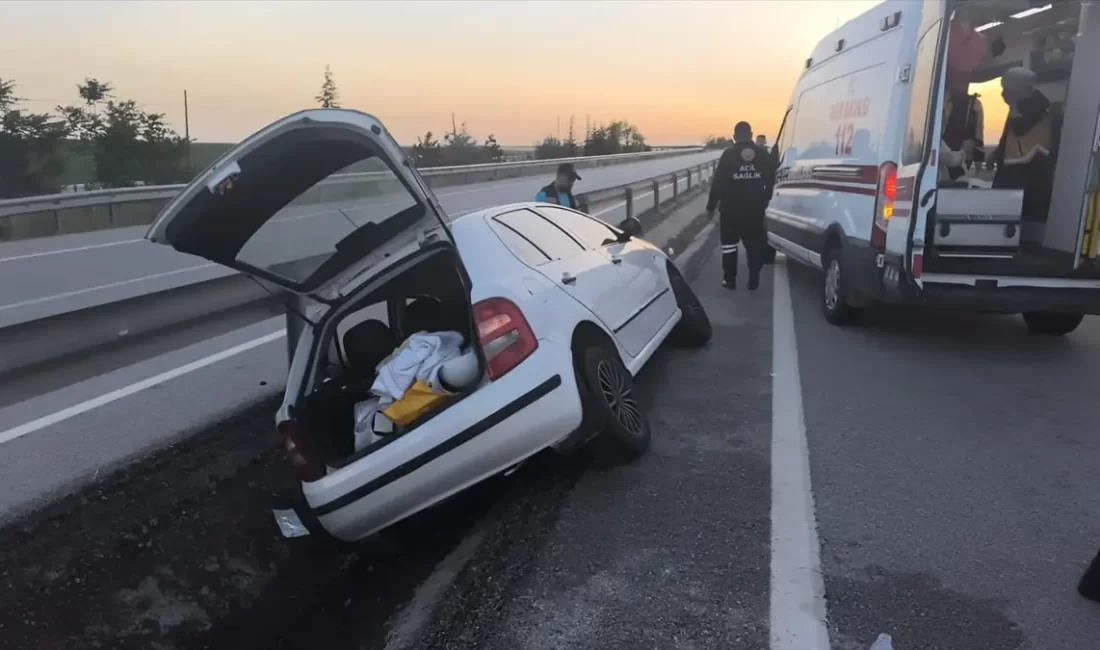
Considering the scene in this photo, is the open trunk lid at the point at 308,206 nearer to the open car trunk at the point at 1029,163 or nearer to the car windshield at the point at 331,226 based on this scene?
the car windshield at the point at 331,226

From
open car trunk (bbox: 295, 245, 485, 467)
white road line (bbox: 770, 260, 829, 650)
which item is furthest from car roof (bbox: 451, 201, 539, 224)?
white road line (bbox: 770, 260, 829, 650)

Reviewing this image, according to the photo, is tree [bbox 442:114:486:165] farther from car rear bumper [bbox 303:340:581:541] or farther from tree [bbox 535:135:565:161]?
car rear bumper [bbox 303:340:581:541]

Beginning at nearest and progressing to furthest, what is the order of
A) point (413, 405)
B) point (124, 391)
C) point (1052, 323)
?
1. point (413, 405)
2. point (124, 391)
3. point (1052, 323)

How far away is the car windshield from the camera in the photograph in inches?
174

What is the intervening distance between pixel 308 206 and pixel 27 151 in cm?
1729

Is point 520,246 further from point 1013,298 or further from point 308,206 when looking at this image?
point 1013,298

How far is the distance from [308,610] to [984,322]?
727 centimetres

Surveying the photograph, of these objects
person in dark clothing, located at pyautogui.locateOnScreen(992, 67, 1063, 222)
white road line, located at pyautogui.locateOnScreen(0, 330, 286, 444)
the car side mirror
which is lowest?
white road line, located at pyautogui.locateOnScreen(0, 330, 286, 444)

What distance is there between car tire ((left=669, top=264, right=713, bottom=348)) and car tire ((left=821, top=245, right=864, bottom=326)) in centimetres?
142

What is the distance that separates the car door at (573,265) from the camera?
5.03m

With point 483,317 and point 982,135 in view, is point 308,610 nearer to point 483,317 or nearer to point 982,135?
point 483,317

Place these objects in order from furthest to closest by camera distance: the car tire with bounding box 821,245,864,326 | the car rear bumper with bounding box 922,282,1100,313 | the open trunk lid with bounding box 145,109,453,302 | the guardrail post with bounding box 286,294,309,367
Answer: the car tire with bounding box 821,245,864,326 → the car rear bumper with bounding box 922,282,1100,313 → the guardrail post with bounding box 286,294,309,367 → the open trunk lid with bounding box 145,109,453,302

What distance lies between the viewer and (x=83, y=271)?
12.5 meters

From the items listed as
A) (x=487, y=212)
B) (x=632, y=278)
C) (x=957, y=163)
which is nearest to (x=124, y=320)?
(x=487, y=212)
